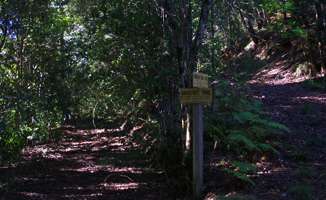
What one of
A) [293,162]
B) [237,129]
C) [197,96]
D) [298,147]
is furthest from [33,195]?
[298,147]

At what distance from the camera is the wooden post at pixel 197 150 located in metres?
7.08

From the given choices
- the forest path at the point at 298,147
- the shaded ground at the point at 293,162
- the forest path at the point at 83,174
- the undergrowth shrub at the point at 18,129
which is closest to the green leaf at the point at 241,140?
the shaded ground at the point at 293,162

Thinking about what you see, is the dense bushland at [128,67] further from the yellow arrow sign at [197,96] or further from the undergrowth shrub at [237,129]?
the yellow arrow sign at [197,96]

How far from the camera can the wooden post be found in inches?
279

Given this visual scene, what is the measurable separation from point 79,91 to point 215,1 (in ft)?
17.0

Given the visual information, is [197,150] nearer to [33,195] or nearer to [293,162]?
[293,162]

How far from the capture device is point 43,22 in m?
10.9

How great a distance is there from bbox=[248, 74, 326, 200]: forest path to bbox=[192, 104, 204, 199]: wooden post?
34.4 inches

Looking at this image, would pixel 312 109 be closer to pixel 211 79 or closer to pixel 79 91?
pixel 211 79

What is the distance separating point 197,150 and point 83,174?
432 centimetres

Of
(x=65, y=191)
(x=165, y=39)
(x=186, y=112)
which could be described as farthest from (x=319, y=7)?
(x=65, y=191)

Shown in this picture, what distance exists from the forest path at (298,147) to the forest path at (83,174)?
6.97 feet

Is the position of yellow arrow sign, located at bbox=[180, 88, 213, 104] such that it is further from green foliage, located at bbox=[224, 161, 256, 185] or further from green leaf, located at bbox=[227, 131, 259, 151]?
green leaf, located at bbox=[227, 131, 259, 151]

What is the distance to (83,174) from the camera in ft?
34.7
